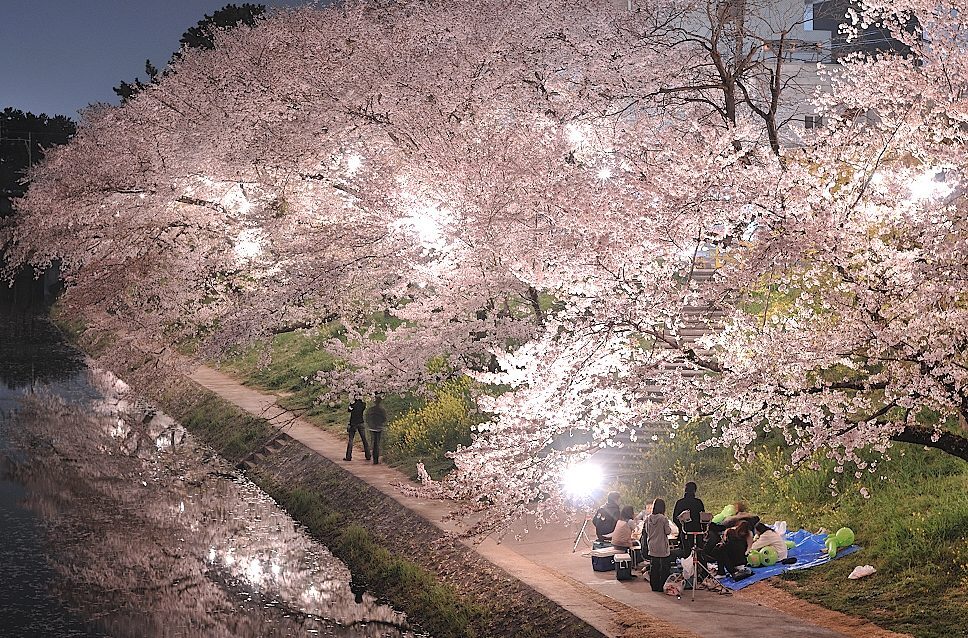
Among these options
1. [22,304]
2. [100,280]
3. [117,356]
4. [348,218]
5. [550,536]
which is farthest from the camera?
[22,304]

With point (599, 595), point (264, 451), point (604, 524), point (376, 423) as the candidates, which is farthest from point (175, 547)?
point (599, 595)

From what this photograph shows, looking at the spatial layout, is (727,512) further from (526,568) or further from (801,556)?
(526,568)

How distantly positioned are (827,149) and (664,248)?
218cm

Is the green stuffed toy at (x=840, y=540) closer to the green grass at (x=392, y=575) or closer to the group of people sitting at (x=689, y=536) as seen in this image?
the group of people sitting at (x=689, y=536)

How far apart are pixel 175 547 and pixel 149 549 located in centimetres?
46

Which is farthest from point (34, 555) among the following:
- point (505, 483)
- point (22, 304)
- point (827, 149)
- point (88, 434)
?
point (22, 304)

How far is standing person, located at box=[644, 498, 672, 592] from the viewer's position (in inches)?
566

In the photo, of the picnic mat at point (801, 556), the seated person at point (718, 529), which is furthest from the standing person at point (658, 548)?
the picnic mat at point (801, 556)

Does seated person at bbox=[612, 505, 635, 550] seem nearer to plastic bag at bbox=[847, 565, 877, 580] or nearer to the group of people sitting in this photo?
the group of people sitting

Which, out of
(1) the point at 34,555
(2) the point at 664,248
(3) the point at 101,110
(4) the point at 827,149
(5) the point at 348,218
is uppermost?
(3) the point at 101,110

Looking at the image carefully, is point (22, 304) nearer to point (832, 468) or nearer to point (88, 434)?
point (88, 434)

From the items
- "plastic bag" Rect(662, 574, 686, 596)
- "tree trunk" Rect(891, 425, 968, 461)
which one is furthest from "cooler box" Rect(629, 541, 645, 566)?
"tree trunk" Rect(891, 425, 968, 461)

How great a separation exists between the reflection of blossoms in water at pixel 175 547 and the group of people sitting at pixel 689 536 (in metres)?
3.51

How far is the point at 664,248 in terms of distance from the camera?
1370 centimetres
